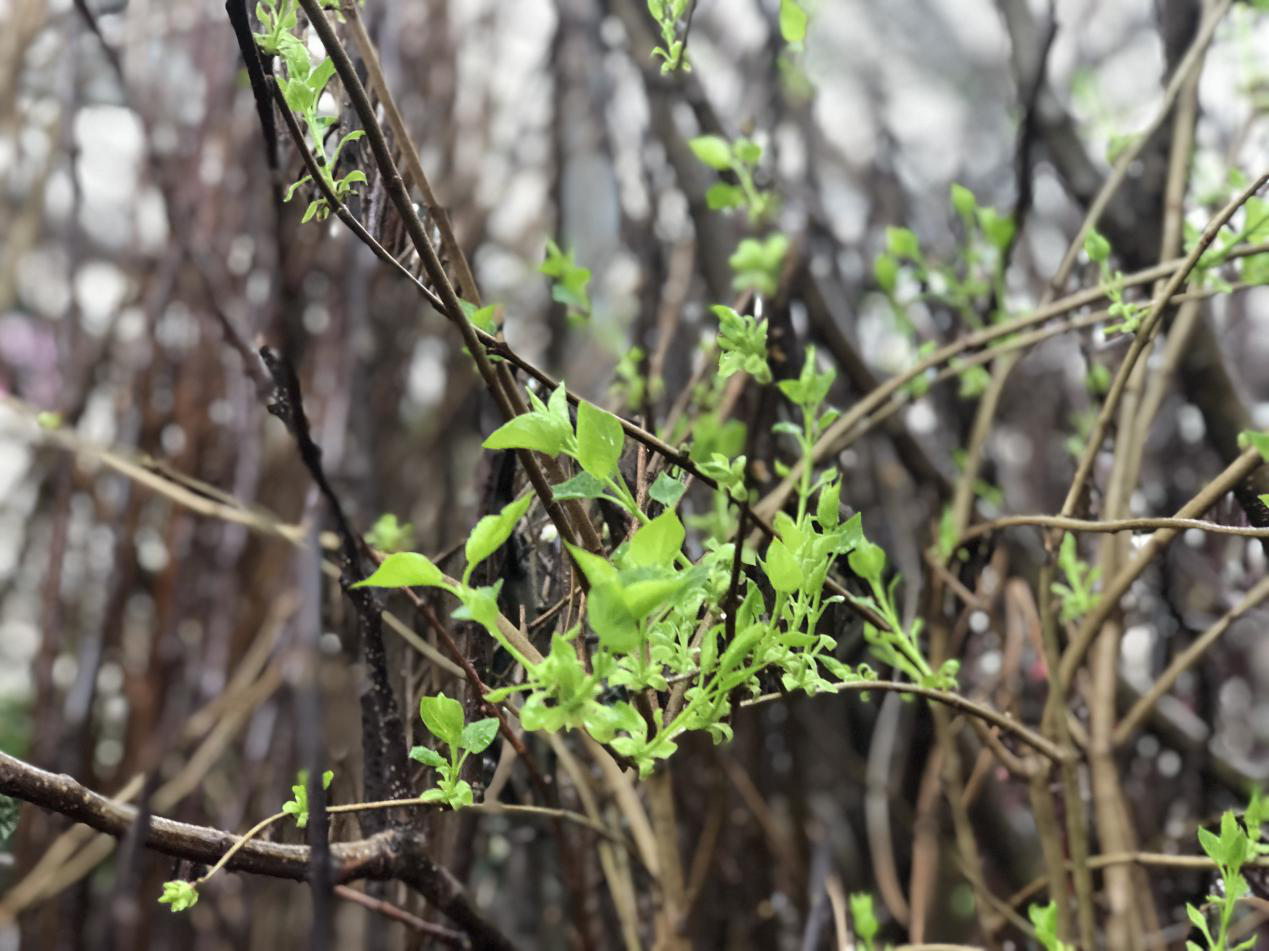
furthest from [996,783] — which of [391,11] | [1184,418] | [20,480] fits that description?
[20,480]

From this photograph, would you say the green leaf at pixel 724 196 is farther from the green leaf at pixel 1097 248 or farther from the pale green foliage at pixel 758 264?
the green leaf at pixel 1097 248

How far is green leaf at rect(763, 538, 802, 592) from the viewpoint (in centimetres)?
27

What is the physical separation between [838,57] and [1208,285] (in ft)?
3.49

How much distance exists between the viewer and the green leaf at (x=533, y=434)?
259mm

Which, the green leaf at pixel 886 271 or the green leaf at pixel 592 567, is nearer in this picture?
the green leaf at pixel 592 567

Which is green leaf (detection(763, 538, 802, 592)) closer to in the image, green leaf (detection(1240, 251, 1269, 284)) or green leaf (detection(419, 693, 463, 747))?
green leaf (detection(419, 693, 463, 747))

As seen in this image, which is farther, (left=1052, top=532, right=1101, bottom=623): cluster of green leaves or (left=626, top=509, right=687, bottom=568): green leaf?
(left=1052, top=532, right=1101, bottom=623): cluster of green leaves

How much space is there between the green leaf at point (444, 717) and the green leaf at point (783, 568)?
0.32ft

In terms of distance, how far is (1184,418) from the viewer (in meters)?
0.98

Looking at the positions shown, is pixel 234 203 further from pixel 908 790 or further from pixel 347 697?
pixel 908 790

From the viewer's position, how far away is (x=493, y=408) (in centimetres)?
48

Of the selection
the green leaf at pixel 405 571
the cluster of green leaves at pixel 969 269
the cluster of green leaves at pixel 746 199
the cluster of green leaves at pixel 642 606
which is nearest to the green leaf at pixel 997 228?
the cluster of green leaves at pixel 969 269

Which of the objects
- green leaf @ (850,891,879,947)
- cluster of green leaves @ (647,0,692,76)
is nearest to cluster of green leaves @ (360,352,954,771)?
cluster of green leaves @ (647,0,692,76)

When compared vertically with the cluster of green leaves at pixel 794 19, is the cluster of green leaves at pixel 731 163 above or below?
above
